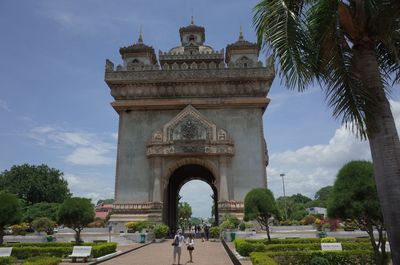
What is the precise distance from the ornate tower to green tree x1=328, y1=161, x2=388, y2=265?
18.4 m

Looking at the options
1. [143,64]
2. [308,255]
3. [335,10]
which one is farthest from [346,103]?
[143,64]

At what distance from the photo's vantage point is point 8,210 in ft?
65.4

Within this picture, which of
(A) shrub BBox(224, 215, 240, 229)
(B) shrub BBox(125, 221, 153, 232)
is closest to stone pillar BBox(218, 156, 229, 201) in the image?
(A) shrub BBox(224, 215, 240, 229)

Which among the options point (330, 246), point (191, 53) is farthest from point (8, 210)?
point (191, 53)

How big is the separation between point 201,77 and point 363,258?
2163 cm

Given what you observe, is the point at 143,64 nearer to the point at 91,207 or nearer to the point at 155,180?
the point at 155,180

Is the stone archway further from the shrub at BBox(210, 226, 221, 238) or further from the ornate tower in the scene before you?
the shrub at BBox(210, 226, 221, 238)

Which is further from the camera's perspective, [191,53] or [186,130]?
[191,53]

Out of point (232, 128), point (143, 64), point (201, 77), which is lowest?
point (232, 128)

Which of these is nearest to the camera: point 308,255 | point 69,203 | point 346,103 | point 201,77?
point 346,103

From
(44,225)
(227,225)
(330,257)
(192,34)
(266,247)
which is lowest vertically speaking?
(330,257)

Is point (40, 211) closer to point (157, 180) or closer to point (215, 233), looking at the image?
point (157, 180)

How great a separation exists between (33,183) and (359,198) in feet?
185

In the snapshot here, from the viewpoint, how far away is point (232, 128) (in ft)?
102
